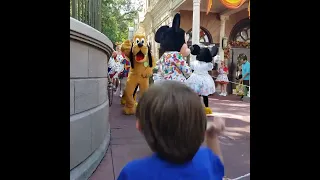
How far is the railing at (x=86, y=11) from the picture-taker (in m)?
3.03

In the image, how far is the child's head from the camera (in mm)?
1179

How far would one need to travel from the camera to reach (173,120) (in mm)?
1176

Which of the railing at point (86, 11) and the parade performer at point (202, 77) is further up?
the railing at point (86, 11)

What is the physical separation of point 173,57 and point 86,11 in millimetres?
3021

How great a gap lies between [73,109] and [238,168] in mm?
1832

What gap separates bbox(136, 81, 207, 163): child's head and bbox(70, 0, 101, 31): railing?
2.02 meters

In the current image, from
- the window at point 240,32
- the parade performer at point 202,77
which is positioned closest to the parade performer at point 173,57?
the parade performer at point 202,77

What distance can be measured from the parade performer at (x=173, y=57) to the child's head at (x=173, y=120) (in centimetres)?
503

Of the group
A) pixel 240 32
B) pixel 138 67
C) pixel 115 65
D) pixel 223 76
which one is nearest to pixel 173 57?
pixel 138 67

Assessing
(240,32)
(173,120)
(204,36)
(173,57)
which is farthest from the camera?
(204,36)

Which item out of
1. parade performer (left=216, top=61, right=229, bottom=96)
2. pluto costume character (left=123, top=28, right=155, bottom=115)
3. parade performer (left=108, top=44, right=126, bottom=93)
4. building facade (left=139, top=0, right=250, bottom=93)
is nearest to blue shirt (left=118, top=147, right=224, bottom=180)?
pluto costume character (left=123, top=28, right=155, bottom=115)

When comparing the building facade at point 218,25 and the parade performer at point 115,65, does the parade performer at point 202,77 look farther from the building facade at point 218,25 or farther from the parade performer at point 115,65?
the building facade at point 218,25

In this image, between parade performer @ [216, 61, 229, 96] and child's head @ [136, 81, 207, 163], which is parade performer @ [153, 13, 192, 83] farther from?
parade performer @ [216, 61, 229, 96]

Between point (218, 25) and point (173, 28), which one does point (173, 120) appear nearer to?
point (173, 28)
